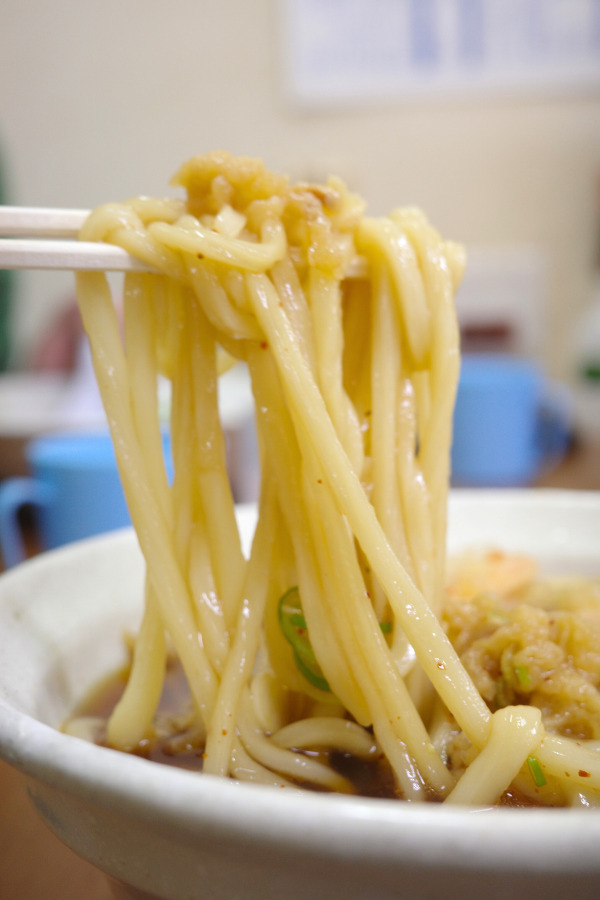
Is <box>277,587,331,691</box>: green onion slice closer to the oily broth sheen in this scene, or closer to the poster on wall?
the oily broth sheen

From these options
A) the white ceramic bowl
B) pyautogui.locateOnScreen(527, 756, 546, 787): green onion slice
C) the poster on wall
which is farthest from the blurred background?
the white ceramic bowl

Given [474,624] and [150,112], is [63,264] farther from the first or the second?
[150,112]

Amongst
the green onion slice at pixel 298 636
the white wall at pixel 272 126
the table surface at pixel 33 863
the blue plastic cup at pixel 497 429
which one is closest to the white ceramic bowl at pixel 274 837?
the table surface at pixel 33 863

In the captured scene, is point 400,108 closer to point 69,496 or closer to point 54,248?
point 69,496

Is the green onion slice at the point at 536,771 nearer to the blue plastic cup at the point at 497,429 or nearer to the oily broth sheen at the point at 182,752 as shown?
the oily broth sheen at the point at 182,752

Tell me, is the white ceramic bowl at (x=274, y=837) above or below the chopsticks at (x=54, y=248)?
below

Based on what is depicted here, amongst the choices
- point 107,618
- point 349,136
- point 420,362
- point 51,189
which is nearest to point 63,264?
point 420,362

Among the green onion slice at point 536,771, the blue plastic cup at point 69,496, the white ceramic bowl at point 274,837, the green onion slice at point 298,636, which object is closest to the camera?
the white ceramic bowl at point 274,837

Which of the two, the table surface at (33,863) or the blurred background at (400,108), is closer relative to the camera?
the table surface at (33,863)
